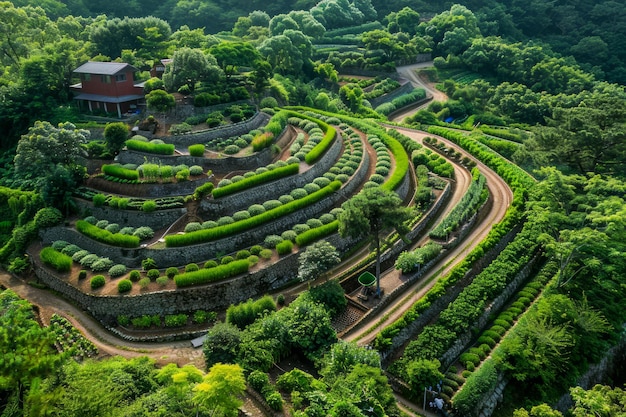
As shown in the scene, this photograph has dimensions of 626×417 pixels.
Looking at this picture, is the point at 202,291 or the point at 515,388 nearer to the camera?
the point at 515,388

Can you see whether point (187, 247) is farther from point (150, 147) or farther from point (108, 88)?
point (108, 88)

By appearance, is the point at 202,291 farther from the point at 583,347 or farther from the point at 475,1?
the point at 475,1

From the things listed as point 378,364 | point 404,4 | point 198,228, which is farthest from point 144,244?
point 404,4

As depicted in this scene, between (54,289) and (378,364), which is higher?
(378,364)

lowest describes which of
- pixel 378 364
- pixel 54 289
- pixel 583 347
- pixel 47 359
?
pixel 54 289

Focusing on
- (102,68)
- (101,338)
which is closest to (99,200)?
(101,338)

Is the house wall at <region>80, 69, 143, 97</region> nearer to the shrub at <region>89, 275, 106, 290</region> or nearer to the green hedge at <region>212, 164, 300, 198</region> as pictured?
the green hedge at <region>212, 164, 300, 198</region>

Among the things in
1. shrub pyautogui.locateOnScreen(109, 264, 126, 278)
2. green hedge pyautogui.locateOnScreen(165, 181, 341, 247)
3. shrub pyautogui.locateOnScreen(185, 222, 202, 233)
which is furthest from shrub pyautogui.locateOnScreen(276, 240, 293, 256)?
shrub pyautogui.locateOnScreen(109, 264, 126, 278)
